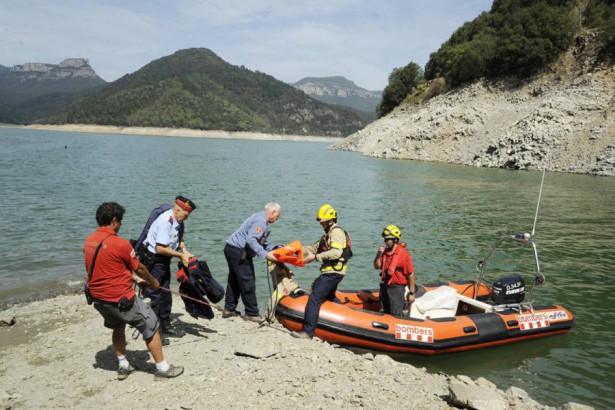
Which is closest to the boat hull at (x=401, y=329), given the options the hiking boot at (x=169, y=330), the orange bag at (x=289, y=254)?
the orange bag at (x=289, y=254)

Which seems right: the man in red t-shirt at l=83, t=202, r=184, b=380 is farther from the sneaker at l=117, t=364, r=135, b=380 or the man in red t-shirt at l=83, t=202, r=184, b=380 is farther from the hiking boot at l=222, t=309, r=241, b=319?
the hiking boot at l=222, t=309, r=241, b=319

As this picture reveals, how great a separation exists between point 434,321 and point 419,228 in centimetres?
966

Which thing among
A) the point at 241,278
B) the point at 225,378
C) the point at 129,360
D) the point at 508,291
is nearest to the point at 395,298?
the point at 508,291

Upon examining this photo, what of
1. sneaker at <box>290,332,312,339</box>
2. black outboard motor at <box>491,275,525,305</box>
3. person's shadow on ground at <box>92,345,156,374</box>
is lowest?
person's shadow on ground at <box>92,345,156,374</box>

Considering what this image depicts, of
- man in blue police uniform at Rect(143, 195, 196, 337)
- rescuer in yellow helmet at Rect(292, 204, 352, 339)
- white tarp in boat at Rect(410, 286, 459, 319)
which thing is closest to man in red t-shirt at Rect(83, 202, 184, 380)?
man in blue police uniform at Rect(143, 195, 196, 337)

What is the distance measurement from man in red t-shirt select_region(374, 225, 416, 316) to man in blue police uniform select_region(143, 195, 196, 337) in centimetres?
342

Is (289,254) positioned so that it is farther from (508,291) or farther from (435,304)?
(508,291)

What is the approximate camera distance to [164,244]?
625cm

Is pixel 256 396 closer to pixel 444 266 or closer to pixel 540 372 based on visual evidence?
pixel 540 372

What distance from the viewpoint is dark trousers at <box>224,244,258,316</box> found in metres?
7.16

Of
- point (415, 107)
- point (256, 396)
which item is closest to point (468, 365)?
point (256, 396)

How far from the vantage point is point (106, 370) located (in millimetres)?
5781

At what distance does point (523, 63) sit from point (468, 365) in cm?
5117

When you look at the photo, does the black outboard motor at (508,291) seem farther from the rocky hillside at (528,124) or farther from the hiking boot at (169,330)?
the rocky hillside at (528,124)
